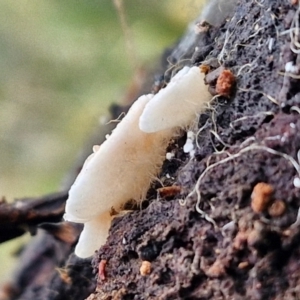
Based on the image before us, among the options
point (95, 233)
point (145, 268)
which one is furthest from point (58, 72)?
point (145, 268)

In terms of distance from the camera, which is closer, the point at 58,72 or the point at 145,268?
the point at 145,268

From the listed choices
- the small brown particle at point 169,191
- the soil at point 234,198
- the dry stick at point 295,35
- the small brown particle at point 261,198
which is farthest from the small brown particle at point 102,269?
the dry stick at point 295,35

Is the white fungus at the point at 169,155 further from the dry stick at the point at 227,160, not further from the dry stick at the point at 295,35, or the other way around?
the dry stick at the point at 295,35

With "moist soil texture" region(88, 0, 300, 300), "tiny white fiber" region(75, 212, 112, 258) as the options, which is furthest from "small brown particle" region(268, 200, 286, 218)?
"tiny white fiber" region(75, 212, 112, 258)

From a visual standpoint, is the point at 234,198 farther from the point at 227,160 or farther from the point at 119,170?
the point at 119,170

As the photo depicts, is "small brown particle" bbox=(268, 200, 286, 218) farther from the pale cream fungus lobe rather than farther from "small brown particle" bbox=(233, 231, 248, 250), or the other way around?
the pale cream fungus lobe

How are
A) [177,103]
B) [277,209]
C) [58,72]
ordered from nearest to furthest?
[277,209], [177,103], [58,72]
